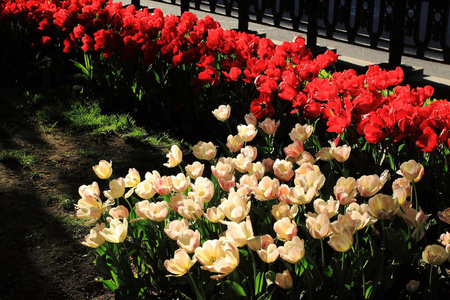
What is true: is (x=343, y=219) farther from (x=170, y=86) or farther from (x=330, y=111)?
(x=170, y=86)

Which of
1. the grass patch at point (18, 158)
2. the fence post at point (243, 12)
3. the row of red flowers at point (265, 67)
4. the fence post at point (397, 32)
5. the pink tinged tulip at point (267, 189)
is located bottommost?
the grass patch at point (18, 158)

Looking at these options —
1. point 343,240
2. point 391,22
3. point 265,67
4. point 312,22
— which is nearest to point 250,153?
point 343,240

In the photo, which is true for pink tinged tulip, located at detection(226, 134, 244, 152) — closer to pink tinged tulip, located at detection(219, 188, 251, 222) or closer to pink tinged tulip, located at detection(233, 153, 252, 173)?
pink tinged tulip, located at detection(233, 153, 252, 173)

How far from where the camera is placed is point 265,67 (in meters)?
3.69

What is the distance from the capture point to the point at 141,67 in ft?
15.3

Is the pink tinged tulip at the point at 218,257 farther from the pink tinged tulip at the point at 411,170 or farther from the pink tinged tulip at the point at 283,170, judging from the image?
the pink tinged tulip at the point at 411,170

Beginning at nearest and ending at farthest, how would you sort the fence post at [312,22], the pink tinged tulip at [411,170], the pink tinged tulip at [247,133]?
1. the pink tinged tulip at [411,170]
2. the pink tinged tulip at [247,133]
3. the fence post at [312,22]

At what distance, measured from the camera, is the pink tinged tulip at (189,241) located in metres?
1.87

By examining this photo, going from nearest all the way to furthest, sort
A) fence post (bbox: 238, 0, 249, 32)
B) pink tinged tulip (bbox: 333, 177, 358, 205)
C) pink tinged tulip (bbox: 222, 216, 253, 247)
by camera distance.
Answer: pink tinged tulip (bbox: 222, 216, 253, 247) → pink tinged tulip (bbox: 333, 177, 358, 205) → fence post (bbox: 238, 0, 249, 32)

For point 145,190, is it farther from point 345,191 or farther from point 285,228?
point 345,191

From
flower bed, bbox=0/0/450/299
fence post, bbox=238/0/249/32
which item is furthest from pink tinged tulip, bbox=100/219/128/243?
fence post, bbox=238/0/249/32

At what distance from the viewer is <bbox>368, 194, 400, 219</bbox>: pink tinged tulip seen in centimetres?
195

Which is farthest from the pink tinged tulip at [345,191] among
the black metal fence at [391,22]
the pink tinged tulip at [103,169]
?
the black metal fence at [391,22]

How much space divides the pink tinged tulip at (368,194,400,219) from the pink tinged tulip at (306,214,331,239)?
0.20 m
